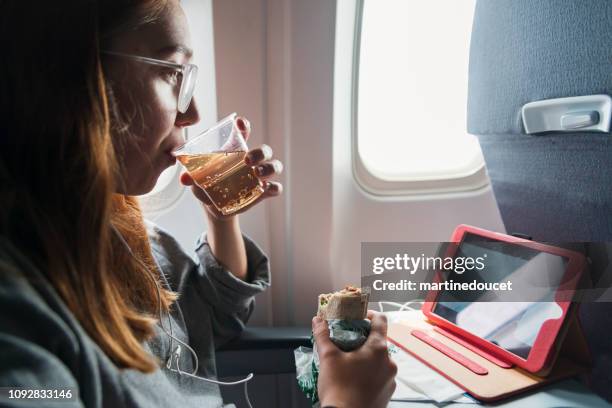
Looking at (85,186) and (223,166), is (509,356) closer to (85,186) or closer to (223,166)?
(223,166)

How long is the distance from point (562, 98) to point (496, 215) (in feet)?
2.27

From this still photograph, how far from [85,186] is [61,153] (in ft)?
0.16

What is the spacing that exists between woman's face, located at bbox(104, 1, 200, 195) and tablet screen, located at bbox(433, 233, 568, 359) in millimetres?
722

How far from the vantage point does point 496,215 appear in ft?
4.65

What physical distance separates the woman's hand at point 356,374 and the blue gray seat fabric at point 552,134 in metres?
0.46

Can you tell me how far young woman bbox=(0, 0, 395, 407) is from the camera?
491 mm

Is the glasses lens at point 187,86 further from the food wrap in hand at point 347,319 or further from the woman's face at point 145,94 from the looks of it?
the food wrap in hand at point 347,319

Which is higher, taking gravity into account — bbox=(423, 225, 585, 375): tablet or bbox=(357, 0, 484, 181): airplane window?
bbox=(357, 0, 484, 181): airplane window

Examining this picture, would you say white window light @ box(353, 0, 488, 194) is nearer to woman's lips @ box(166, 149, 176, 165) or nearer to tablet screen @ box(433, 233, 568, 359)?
tablet screen @ box(433, 233, 568, 359)

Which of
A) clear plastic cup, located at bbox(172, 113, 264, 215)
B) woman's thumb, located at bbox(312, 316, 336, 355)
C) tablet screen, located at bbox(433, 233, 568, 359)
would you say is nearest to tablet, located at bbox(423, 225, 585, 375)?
tablet screen, located at bbox(433, 233, 568, 359)

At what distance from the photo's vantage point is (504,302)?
93 cm
